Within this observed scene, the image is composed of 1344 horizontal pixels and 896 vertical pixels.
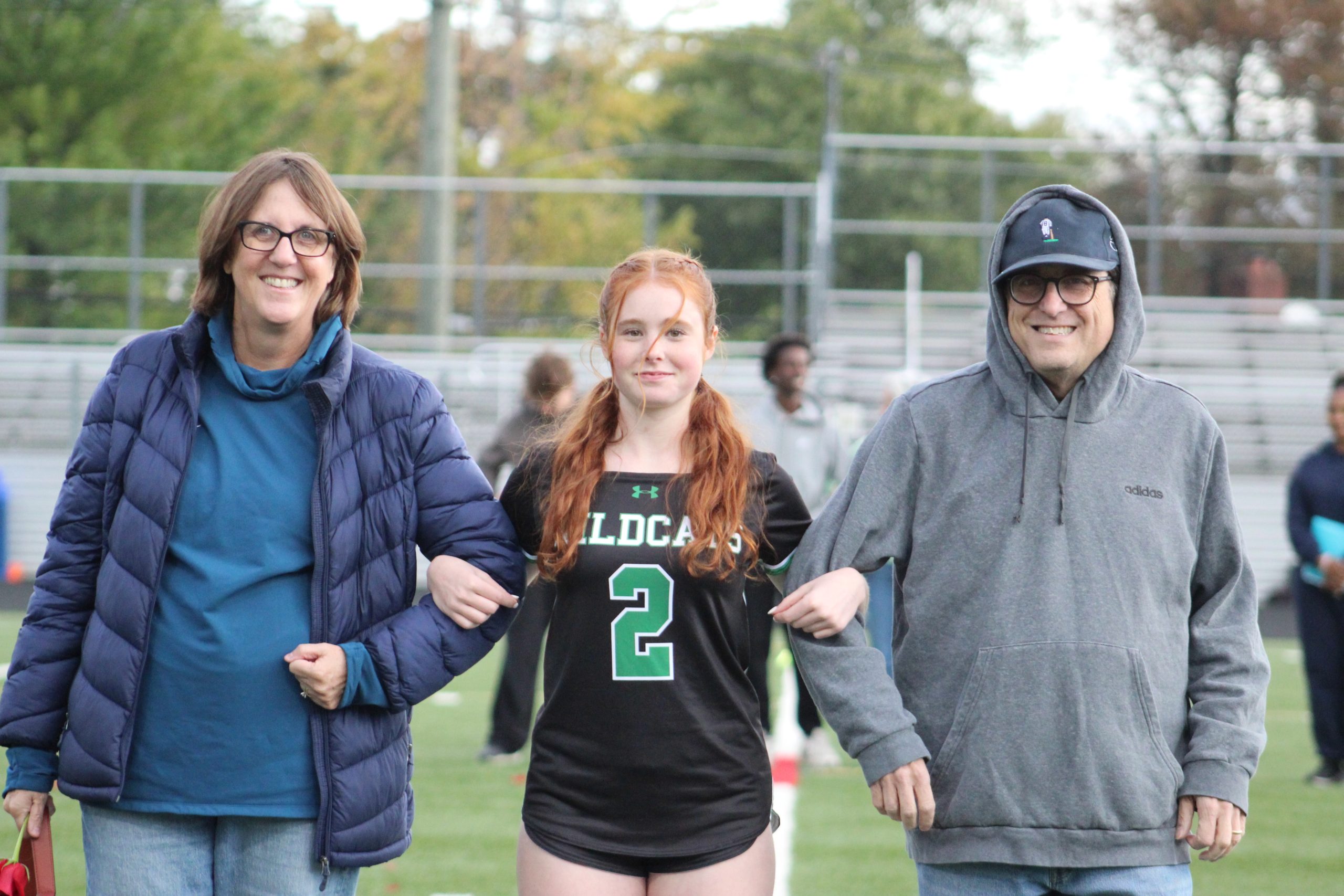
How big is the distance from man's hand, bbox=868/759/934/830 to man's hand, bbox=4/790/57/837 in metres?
1.58

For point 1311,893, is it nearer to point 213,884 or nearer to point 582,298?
point 213,884

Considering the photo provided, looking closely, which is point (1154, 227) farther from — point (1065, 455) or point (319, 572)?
point (319, 572)

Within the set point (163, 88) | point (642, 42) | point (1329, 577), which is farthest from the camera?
point (642, 42)

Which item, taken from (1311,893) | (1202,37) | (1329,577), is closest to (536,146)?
(1202,37)

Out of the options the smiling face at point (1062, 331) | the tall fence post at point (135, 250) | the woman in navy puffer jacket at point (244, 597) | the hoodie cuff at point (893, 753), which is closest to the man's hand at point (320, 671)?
the woman in navy puffer jacket at point (244, 597)

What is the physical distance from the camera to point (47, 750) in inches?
118

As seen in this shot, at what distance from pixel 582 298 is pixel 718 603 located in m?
18.6

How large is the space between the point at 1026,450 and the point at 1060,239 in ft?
1.32

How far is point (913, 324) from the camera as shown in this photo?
21.2m

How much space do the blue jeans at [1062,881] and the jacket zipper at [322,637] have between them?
45.5 inches

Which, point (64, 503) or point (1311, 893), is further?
point (1311, 893)

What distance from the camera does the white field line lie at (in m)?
6.02

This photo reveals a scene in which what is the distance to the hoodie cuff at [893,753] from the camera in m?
2.87

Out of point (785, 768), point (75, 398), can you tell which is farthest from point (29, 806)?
point (75, 398)
